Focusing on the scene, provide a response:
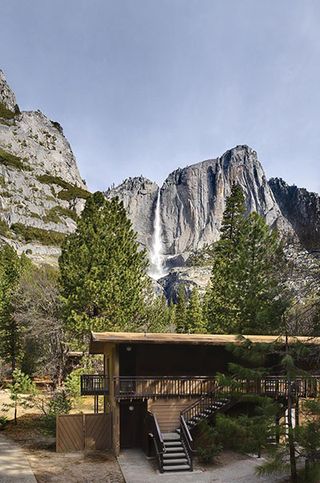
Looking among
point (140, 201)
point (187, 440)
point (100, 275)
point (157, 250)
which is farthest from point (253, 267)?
point (140, 201)

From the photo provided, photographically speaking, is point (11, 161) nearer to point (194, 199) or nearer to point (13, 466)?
point (194, 199)

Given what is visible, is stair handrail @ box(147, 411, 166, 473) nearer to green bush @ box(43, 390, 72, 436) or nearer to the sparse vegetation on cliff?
green bush @ box(43, 390, 72, 436)

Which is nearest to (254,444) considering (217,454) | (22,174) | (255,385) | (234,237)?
(217,454)

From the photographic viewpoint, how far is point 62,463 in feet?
58.2

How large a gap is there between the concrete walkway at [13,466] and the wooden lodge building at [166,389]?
148 inches

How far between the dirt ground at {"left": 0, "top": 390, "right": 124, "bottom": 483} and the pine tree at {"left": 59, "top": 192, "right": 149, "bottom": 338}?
8.88m

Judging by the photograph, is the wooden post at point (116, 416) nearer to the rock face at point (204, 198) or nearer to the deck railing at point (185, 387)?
the deck railing at point (185, 387)

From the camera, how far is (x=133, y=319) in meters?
33.1

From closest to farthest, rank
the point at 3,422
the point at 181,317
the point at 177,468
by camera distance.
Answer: the point at 177,468
the point at 3,422
the point at 181,317

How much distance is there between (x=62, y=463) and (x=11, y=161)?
359 ft

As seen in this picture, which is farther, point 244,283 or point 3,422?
point 244,283

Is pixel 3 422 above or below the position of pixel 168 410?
below

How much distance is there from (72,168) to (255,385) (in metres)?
135

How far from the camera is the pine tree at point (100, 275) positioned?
3050 centimetres
